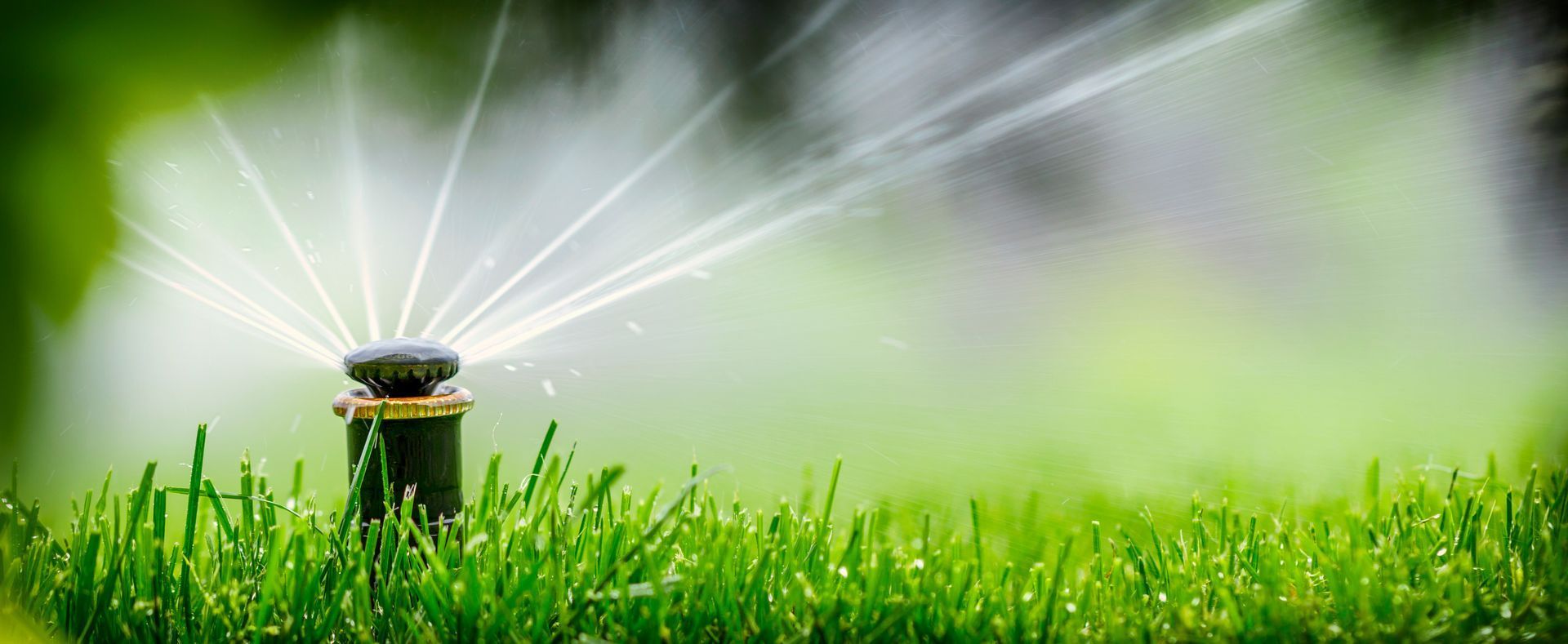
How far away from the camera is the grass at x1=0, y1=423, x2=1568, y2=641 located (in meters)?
0.96

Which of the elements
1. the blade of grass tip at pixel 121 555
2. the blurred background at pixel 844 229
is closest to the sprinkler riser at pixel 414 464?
the blade of grass tip at pixel 121 555

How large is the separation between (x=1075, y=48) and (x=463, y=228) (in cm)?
259

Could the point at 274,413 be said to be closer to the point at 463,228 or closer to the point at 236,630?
the point at 463,228

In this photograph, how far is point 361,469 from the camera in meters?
1.04

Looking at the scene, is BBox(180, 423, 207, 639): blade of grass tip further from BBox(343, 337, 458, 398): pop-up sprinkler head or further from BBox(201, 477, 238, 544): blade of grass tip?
BBox(343, 337, 458, 398): pop-up sprinkler head

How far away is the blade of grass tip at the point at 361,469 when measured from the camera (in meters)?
1.02

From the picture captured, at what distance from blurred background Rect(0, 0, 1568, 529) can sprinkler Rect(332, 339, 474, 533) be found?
1.03 meters

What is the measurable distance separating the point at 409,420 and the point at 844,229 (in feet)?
8.80

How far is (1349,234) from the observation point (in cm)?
292

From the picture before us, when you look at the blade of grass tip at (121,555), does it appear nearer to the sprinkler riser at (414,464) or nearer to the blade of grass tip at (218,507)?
the blade of grass tip at (218,507)

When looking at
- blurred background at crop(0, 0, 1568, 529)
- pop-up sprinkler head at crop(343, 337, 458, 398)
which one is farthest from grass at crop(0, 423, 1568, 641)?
blurred background at crop(0, 0, 1568, 529)

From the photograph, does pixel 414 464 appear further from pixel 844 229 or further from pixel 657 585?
pixel 844 229

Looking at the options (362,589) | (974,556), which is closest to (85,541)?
(362,589)

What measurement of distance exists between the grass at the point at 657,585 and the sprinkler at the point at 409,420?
3 cm
